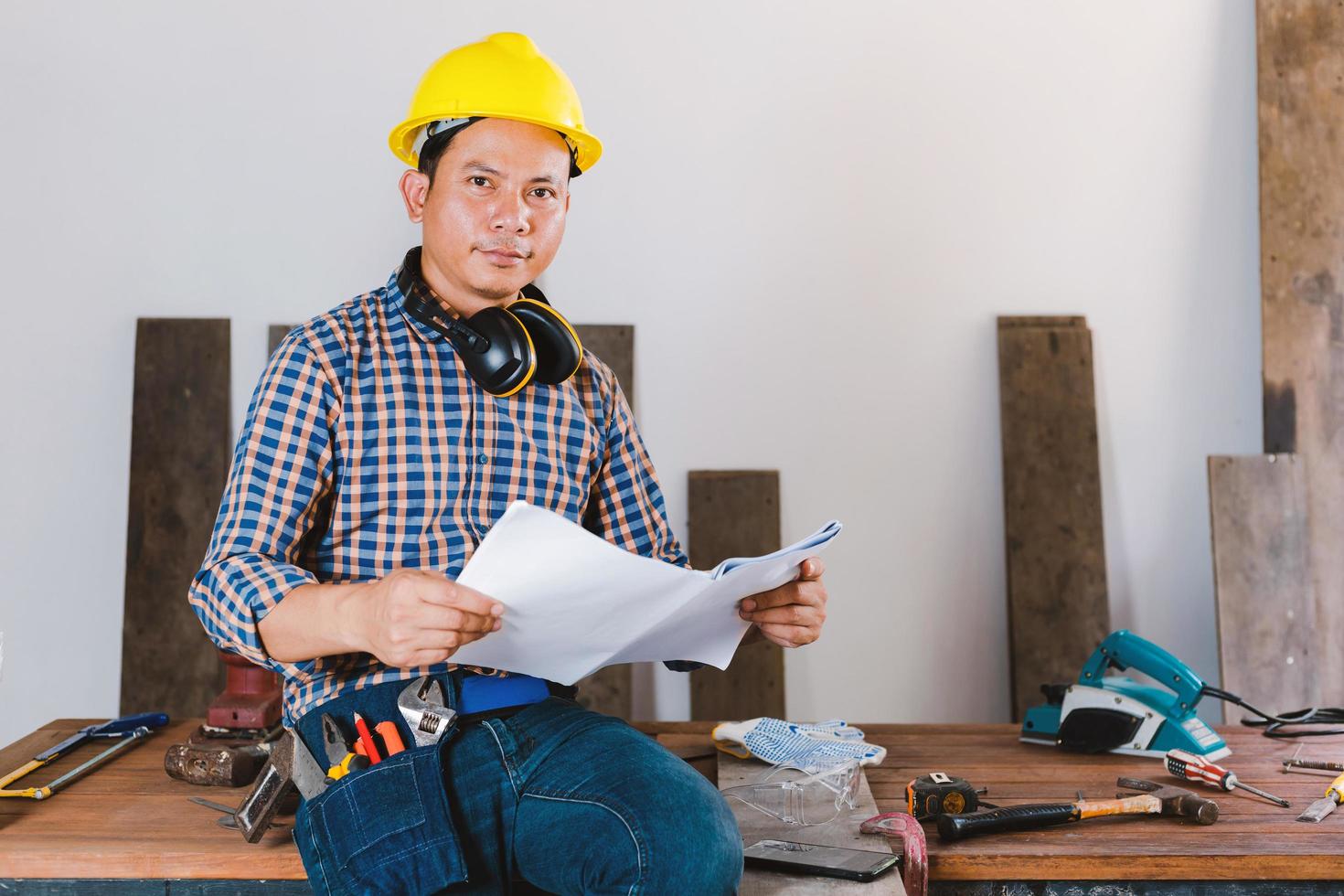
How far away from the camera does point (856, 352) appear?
9.84 feet

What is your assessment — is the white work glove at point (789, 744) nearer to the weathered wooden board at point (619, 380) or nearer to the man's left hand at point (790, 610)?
the man's left hand at point (790, 610)

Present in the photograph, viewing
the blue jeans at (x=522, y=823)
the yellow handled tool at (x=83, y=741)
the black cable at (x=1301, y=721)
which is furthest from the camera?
the black cable at (x=1301, y=721)

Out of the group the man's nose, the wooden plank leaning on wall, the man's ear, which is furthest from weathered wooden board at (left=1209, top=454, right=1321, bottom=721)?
the man's ear

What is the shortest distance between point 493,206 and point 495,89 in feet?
0.56

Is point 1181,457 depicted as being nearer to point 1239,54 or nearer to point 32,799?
point 1239,54

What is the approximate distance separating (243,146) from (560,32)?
85 centimetres

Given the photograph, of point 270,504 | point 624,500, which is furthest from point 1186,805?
point 270,504

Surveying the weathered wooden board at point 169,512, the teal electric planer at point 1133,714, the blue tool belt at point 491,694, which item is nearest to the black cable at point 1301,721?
the teal electric planer at point 1133,714

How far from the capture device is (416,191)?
179 cm

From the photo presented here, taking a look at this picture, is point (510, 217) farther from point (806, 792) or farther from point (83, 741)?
point (83, 741)

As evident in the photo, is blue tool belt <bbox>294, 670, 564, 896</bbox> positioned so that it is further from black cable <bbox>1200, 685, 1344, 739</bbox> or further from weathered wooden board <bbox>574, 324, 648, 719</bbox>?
black cable <bbox>1200, 685, 1344, 739</bbox>

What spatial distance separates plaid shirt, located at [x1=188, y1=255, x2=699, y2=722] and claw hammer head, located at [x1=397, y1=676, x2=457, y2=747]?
0.12 feet

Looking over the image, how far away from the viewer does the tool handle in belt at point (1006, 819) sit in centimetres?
171

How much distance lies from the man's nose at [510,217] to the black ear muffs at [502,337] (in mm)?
116
